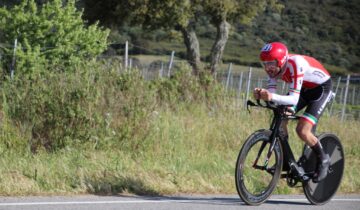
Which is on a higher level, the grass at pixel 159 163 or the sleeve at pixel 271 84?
the sleeve at pixel 271 84

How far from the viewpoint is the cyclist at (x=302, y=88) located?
795 centimetres

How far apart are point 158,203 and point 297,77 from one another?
2.09m

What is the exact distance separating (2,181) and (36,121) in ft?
8.08

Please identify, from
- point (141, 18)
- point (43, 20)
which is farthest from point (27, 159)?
point (141, 18)

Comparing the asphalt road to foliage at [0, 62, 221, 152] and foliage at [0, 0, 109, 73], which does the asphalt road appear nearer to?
foliage at [0, 62, 221, 152]

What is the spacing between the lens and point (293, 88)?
801cm

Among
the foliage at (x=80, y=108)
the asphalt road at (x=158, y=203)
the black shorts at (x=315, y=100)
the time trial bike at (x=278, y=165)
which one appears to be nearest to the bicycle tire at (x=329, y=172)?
the time trial bike at (x=278, y=165)

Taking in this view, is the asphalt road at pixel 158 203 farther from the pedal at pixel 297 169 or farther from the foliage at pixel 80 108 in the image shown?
the foliage at pixel 80 108

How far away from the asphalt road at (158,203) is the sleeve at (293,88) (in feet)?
4.05

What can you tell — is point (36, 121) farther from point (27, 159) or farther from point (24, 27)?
point (24, 27)

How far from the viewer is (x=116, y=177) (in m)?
9.07

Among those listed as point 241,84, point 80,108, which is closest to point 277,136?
point 80,108

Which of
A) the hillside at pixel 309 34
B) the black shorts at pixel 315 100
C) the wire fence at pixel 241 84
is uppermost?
the black shorts at pixel 315 100

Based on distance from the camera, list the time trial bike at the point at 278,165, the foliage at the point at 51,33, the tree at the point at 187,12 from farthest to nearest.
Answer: the tree at the point at 187,12 → the foliage at the point at 51,33 → the time trial bike at the point at 278,165
